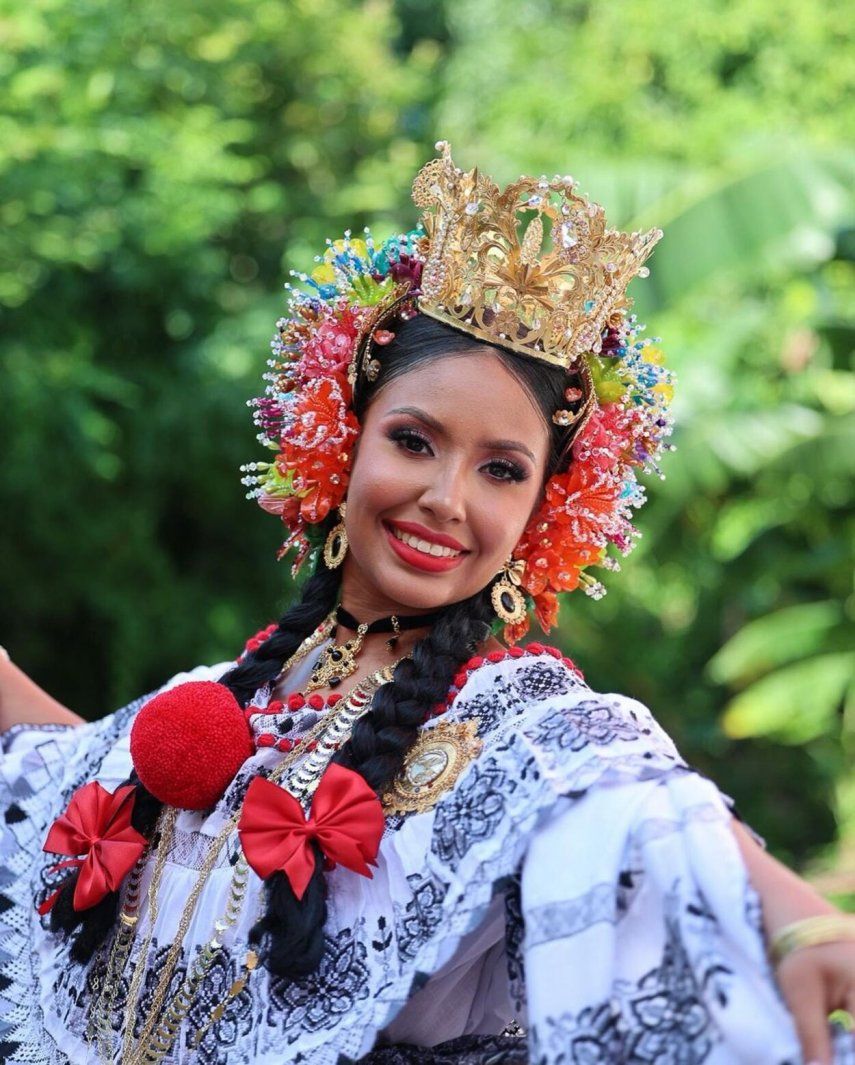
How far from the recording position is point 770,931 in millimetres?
1744

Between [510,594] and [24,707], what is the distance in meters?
1.16

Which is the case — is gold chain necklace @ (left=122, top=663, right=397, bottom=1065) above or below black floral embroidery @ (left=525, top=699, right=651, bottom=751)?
below

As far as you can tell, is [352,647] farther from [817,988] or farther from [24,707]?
[817,988]

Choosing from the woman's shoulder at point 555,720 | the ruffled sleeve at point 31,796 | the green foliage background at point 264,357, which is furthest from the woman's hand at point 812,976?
the green foliage background at point 264,357

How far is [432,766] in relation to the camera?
2.29 metres

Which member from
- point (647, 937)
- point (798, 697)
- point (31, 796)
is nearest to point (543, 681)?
point (647, 937)

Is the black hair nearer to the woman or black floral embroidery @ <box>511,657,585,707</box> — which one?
the woman

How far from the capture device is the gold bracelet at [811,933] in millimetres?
1695

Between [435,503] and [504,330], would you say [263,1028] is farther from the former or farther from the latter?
[504,330]

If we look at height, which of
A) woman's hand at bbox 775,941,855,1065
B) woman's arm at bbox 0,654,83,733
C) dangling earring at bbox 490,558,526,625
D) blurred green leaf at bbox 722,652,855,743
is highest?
dangling earring at bbox 490,558,526,625

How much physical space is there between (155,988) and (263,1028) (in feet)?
0.92

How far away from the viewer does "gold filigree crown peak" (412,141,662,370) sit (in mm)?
2461

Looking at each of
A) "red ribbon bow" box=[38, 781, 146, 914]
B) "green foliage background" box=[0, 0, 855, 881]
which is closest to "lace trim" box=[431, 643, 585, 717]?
"red ribbon bow" box=[38, 781, 146, 914]

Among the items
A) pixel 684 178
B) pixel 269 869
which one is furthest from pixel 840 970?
pixel 684 178
